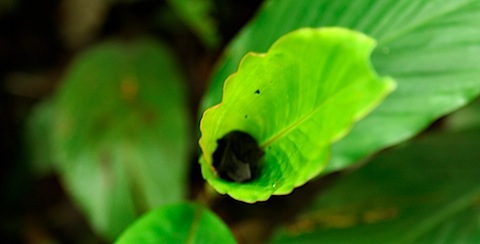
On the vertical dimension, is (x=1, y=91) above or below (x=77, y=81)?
below

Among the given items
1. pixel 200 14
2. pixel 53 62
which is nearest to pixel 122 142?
pixel 200 14

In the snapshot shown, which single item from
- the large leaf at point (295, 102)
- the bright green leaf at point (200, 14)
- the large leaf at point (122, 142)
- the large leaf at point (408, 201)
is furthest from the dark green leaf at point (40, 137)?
the large leaf at point (295, 102)

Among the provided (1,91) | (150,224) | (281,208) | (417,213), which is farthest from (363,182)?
(1,91)

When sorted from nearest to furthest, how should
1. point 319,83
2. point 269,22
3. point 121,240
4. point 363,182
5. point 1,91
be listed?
point 319,83 < point 121,240 < point 269,22 < point 363,182 < point 1,91

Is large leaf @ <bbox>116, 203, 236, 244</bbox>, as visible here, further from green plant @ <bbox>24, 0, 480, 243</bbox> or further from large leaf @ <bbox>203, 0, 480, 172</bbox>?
large leaf @ <bbox>203, 0, 480, 172</bbox>

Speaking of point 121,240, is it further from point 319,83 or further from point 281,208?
point 281,208
